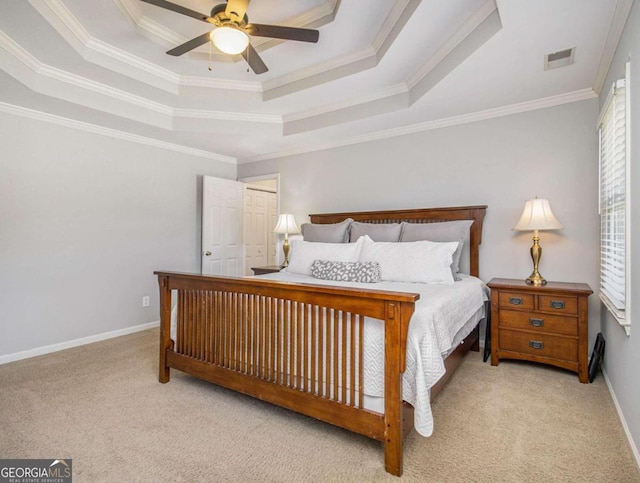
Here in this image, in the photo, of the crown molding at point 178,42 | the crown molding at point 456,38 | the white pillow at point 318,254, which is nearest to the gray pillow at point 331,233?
the white pillow at point 318,254

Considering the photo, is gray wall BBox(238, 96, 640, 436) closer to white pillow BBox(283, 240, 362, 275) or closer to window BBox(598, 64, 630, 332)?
window BBox(598, 64, 630, 332)

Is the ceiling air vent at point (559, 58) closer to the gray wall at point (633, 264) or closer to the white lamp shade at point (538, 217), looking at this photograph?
the gray wall at point (633, 264)

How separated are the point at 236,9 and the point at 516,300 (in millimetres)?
2957

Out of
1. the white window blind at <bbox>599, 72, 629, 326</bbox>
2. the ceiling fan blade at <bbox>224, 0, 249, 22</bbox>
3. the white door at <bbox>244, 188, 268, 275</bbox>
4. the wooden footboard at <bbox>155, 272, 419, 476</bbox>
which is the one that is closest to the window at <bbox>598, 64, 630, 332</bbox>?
→ the white window blind at <bbox>599, 72, 629, 326</bbox>

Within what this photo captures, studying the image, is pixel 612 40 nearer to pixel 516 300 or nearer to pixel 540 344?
pixel 516 300

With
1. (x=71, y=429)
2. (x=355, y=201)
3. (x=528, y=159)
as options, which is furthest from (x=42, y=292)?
(x=528, y=159)

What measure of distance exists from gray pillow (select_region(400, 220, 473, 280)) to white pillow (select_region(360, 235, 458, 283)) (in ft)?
0.68

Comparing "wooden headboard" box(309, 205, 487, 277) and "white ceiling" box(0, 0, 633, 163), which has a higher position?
"white ceiling" box(0, 0, 633, 163)

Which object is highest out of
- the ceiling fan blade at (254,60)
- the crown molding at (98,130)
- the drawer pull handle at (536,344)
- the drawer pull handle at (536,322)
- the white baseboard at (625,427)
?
the ceiling fan blade at (254,60)

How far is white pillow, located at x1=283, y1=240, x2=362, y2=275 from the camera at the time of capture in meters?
3.22

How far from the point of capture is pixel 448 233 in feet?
10.4

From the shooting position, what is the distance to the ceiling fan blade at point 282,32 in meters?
2.17

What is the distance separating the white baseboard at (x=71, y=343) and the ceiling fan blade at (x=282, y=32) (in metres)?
3.45

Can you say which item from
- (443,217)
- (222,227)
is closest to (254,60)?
(443,217)
